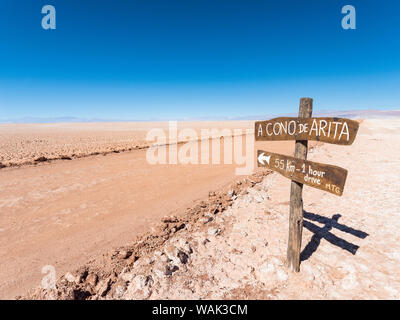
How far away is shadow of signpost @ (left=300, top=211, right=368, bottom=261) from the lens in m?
3.95

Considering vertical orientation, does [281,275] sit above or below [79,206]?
below

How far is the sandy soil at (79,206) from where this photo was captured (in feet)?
13.7

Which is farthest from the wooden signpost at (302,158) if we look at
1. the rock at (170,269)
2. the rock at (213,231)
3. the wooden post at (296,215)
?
the rock at (170,269)

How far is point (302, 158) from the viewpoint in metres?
3.22

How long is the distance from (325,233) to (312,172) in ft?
7.74

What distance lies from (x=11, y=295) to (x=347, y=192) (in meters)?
8.75

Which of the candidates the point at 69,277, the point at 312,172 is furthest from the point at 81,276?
the point at 312,172

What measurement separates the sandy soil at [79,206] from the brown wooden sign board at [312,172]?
11.4 feet

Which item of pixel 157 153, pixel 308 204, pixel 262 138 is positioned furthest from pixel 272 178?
pixel 157 153

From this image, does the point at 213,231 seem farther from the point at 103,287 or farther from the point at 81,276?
the point at 81,276

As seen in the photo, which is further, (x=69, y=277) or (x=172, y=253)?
(x=172, y=253)

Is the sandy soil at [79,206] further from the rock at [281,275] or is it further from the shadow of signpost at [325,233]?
the shadow of signpost at [325,233]

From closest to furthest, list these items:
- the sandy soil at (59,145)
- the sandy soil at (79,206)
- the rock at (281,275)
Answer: the rock at (281,275)
the sandy soil at (79,206)
the sandy soil at (59,145)
